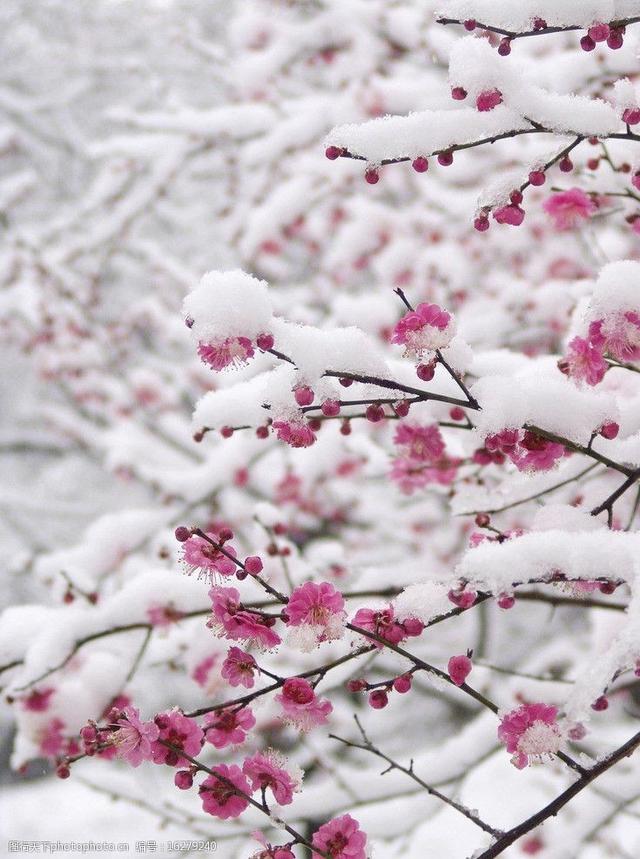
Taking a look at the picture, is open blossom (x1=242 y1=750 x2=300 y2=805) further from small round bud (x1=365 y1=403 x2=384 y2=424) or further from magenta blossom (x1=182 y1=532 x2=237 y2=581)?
small round bud (x1=365 y1=403 x2=384 y2=424)

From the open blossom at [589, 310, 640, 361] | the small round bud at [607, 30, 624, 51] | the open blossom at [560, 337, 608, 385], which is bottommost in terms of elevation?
the open blossom at [560, 337, 608, 385]

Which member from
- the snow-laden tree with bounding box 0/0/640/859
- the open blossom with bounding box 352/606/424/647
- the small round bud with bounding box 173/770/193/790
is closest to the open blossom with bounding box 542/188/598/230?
the snow-laden tree with bounding box 0/0/640/859

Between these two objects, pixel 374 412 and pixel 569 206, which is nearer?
pixel 374 412

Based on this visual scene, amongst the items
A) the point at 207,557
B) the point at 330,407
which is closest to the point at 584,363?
the point at 330,407

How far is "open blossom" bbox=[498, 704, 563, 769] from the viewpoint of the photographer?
1136mm

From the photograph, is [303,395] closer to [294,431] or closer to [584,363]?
[294,431]

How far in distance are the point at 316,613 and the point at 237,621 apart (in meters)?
0.13

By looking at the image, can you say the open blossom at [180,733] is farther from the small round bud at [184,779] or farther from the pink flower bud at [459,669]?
the pink flower bud at [459,669]

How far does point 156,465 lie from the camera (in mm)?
4383

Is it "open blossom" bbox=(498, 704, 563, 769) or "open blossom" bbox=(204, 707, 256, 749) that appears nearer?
"open blossom" bbox=(498, 704, 563, 769)

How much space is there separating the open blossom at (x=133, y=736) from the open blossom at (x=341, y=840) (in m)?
0.31

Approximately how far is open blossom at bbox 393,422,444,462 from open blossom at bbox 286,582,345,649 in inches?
23.0

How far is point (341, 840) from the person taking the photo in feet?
3.90

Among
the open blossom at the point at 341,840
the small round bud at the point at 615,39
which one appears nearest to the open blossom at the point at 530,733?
the open blossom at the point at 341,840
